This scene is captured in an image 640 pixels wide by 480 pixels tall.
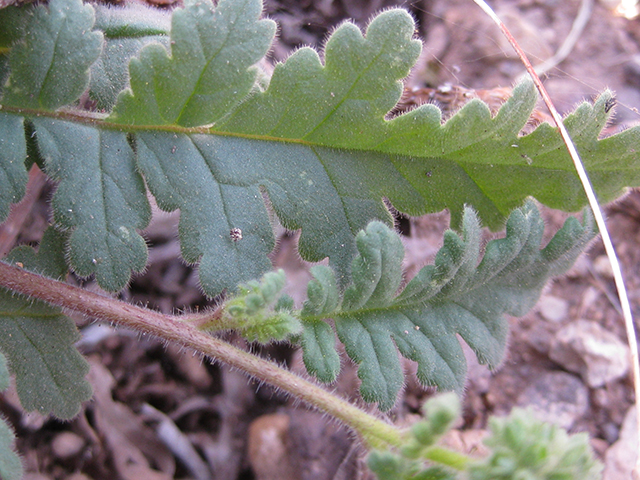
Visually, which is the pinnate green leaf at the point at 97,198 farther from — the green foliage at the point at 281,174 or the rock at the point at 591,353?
the rock at the point at 591,353

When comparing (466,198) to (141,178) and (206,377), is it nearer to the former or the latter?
(141,178)

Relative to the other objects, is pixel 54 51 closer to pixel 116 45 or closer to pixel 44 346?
pixel 116 45

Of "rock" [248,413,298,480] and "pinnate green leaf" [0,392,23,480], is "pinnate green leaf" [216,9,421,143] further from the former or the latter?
"rock" [248,413,298,480]

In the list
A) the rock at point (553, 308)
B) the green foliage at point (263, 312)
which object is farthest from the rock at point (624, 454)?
the green foliage at point (263, 312)

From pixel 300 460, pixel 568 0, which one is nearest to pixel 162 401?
pixel 300 460

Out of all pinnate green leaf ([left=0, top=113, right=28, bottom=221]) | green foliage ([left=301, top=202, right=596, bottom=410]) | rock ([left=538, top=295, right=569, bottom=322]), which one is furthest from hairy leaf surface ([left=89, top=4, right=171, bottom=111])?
rock ([left=538, top=295, right=569, bottom=322])
